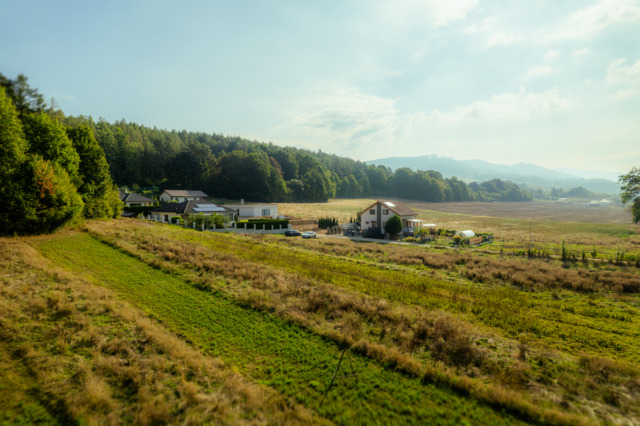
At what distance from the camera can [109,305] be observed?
43.2ft

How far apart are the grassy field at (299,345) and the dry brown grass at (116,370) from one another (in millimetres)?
45

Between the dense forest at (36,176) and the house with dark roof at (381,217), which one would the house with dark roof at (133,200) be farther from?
the house with dark roof at (381,217)

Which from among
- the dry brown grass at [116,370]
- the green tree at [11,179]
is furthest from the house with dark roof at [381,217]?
the green tree at [11,179]

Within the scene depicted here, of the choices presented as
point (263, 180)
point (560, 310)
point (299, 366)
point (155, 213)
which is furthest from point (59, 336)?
point (263, 180)

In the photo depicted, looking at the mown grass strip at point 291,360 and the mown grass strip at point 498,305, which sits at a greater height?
the mown grass strip at point 291,360

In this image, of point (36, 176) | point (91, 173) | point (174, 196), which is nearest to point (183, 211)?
point (91, 173)

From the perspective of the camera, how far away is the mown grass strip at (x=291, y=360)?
304 inches

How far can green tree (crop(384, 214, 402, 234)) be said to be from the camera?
150 ft

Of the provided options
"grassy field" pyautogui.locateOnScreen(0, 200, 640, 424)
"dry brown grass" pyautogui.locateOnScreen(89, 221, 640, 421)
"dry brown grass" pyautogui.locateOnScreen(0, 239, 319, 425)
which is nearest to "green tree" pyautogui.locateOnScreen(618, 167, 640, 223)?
"grassy field" pyautogui.locateOnScreen(0, 200, 640, 424)

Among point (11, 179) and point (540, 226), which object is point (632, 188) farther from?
point (11, 179)

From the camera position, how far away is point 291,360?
10039mm

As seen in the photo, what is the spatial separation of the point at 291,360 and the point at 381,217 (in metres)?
42.0

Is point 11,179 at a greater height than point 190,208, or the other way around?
point 11,179

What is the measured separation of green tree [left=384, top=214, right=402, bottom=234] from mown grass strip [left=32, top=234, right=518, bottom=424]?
3480cm
